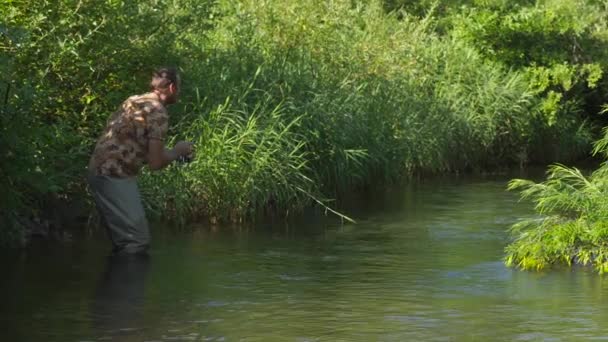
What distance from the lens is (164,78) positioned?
13039 mm

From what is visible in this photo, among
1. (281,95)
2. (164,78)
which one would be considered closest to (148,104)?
(164,78)

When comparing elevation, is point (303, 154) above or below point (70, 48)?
below

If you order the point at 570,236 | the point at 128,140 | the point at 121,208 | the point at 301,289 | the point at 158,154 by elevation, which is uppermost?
the point at 128,140

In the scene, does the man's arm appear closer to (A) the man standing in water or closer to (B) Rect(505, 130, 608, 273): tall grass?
(A) the man standing in water

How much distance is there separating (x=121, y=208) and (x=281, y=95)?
5.39 metres

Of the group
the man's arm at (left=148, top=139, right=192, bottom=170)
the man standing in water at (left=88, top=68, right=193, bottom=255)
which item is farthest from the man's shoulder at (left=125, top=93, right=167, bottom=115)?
the man's arm at (left=148, top=139, right=192, bottom=170)

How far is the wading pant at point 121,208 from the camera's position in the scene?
13016 millimetres

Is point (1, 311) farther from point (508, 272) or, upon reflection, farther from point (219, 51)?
point (219, 51)

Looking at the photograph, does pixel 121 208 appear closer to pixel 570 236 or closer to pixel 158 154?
pixel 158 154

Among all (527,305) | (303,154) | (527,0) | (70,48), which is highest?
(527,0)

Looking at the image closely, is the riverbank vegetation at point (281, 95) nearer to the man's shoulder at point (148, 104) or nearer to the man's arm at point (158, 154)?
the man's shoulder at point (148, 104)

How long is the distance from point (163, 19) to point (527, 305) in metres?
6.93

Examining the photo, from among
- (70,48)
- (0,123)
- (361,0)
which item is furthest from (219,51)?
(361,0)

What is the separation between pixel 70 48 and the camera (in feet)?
47.5
